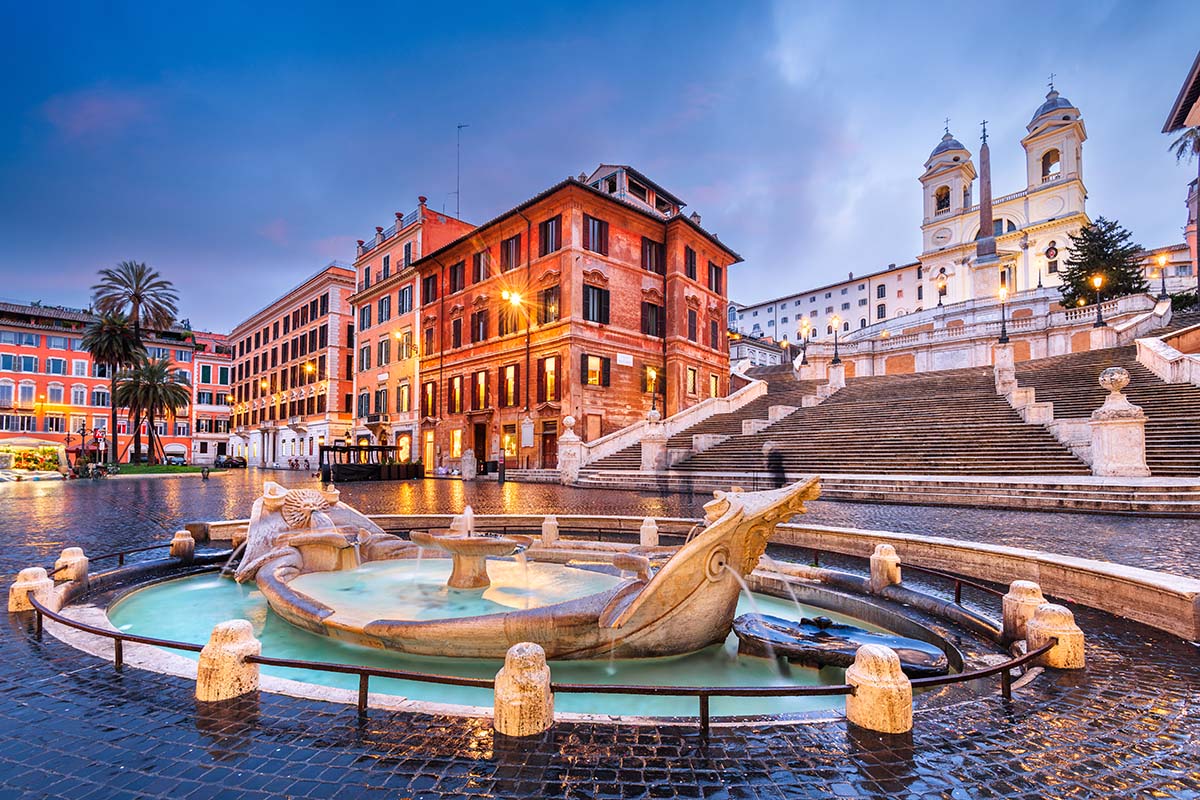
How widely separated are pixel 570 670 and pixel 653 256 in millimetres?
32875

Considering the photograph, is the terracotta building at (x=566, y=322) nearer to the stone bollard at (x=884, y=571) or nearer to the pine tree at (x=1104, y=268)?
the stone bollard at (x=884, y=571)

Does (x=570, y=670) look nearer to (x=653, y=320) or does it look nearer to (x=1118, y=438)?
(x=1118, y=438)

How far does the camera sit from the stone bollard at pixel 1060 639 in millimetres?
4008

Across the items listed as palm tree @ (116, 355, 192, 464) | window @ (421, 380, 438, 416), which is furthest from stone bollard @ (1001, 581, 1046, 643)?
palm tree @ (116, 355, 192, 464)

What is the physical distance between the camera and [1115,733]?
3160mm

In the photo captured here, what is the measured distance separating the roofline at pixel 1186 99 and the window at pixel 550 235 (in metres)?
31.0

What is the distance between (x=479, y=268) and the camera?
36.9 metres

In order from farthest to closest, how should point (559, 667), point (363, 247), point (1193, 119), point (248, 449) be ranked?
point (248, 449) → point (363, 247) → point (1193, 119) → point (559, 667)

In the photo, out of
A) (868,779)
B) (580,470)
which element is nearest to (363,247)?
(580,470)

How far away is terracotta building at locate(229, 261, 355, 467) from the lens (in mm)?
49500

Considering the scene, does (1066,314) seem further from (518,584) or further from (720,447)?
(518,584)

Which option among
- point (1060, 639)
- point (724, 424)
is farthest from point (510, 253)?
point (1060, 639)

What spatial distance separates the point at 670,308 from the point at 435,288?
16553 mm

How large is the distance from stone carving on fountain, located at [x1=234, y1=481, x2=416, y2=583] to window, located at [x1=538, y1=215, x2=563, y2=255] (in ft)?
86.3
